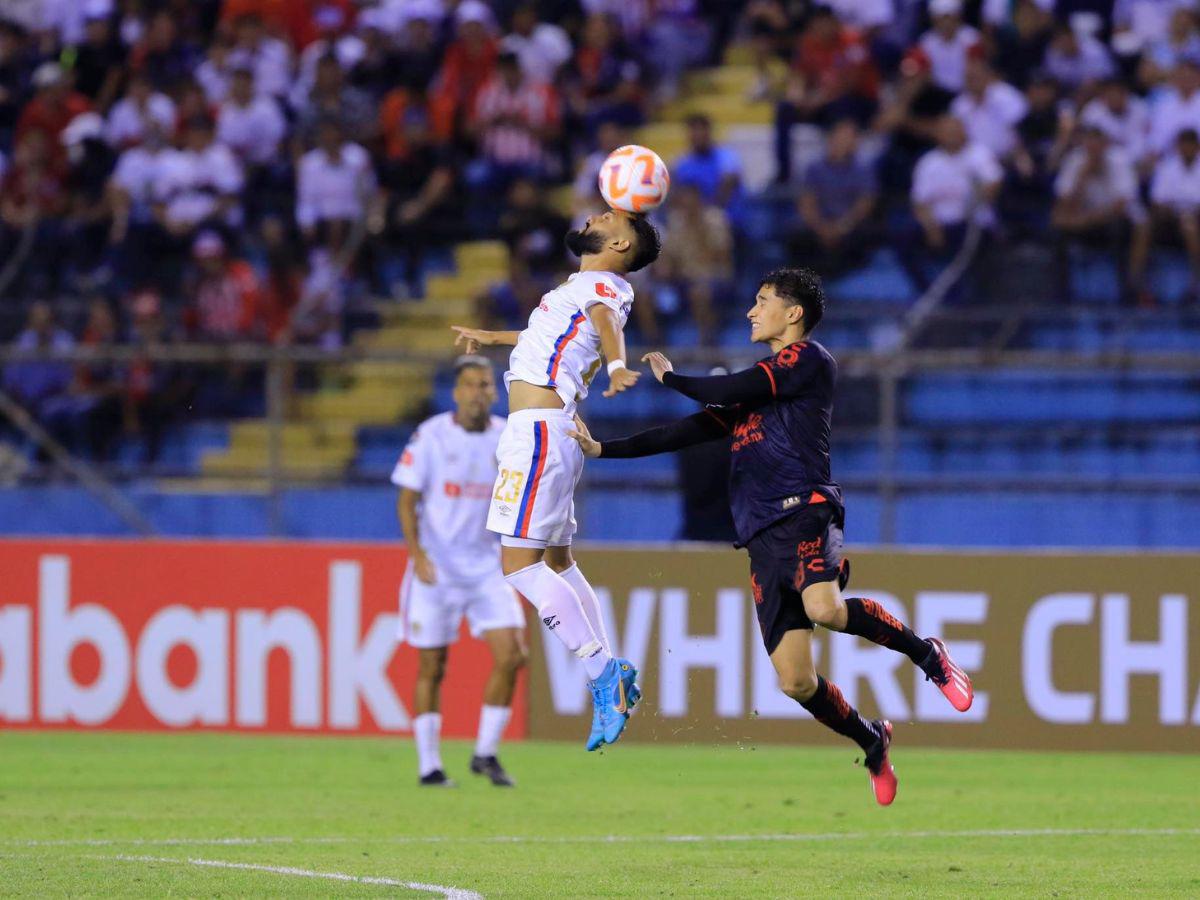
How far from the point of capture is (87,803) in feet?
38.5

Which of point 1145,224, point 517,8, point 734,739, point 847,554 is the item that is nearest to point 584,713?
point 734,739

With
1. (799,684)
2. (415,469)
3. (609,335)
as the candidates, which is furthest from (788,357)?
(415,469)

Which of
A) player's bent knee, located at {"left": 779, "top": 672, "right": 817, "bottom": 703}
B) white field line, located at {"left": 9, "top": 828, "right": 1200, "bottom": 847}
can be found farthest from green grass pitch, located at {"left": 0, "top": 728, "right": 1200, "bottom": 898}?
player's bent knee, located at {"left": 779, "top": 672, "right": 817, "bottom": 703}

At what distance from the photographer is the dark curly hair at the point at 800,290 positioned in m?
9.05

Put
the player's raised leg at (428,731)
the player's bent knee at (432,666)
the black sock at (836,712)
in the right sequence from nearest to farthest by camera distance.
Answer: the black sock at (836,712)
the player's raised leg at (428,731)
the player's bent knee at (432,666)

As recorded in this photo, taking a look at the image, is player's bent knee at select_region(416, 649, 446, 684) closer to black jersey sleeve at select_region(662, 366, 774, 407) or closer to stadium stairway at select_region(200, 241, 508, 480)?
stadium stairway at select_region(200, 241, 508, 480)

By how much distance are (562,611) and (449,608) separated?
12.8ft

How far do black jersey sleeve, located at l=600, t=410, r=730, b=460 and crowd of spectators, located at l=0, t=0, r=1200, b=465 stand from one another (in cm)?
777

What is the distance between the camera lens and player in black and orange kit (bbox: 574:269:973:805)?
891 centimetres

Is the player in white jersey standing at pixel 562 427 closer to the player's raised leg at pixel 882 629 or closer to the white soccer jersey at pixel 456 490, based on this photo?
the player's raised leg at pixel 882 629

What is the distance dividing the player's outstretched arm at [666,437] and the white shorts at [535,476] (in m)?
0.10

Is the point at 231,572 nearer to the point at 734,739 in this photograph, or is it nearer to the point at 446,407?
the point at 446,407

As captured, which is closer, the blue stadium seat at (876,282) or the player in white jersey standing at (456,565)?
the player in white jersey standing at (456,565)

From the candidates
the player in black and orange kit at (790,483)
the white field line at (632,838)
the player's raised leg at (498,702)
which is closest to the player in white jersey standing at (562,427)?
the player in black and orange kit at (790,483)
